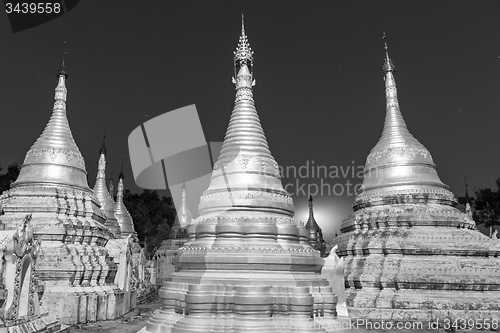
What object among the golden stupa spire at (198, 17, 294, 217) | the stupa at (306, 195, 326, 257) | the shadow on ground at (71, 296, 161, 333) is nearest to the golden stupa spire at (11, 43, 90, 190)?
the shadow on ground at (71, 296, 161, 333)

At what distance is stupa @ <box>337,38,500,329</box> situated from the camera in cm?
1427

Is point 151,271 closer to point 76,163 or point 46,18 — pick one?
point 76,163

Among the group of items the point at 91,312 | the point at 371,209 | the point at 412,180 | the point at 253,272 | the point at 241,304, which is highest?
the point at 412,180

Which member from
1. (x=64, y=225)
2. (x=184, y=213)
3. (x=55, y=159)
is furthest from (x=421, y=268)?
(x=184, y=213)

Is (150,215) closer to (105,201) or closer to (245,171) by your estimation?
(105,201)

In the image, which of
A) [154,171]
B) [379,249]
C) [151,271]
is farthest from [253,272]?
[154,171]

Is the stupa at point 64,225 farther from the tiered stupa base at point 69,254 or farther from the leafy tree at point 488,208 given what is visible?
the leafy tree at point 488,208

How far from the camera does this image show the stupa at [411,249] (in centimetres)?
1427

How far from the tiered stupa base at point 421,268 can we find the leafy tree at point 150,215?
37.7 m

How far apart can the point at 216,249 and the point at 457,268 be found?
9.15m

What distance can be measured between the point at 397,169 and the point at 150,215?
44.3 metres

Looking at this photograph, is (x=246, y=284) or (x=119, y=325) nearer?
(x=246, y=284)

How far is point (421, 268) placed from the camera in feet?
48.5

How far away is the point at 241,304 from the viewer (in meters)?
9.27
